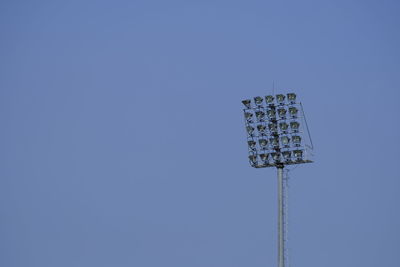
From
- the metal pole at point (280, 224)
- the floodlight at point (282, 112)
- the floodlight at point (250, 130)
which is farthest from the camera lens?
the floodlight at point (250, 130)

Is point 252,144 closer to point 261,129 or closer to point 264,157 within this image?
point 261,129

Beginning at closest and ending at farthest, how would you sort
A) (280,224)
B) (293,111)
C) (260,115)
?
(280,224) → (293,111) → (260,115)

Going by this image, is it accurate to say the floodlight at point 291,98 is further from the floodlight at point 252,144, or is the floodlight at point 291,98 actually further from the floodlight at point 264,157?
the floodlight at point 264,157

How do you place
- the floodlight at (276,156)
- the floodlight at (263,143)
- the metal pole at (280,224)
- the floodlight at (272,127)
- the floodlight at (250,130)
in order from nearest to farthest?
1. the metal pole at (280,224)
2. the floodlight at (276,156)
3. the floodlight at (272,127)
4. the floodlight at (263,143)
5. the floodlight at (250,130)

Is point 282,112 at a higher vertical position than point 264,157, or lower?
higher

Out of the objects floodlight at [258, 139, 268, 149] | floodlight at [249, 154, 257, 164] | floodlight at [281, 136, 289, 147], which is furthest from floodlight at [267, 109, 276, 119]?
floodlight at [249, 154, 257, 164]

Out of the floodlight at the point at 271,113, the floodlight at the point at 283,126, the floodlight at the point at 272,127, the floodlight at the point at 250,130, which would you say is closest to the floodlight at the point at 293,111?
the floodlight at the point at 283,126

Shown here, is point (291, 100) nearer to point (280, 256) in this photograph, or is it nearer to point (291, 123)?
point (291, 123)

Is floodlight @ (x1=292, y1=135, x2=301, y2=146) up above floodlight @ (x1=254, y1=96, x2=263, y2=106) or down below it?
below

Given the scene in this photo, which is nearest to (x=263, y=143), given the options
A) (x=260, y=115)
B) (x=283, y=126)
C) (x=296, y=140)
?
(x=283, y=126)

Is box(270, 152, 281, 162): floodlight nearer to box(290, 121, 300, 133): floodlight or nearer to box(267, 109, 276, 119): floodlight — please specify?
box(290, 121, 300, 133): floodlight

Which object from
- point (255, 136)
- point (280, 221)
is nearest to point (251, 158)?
point (255, 136)

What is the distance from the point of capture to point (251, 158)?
5875 centimetres

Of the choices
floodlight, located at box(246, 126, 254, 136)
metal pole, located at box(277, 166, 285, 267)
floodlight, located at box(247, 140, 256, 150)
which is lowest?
metal pole, located at box(277, 166, 285, 267)
